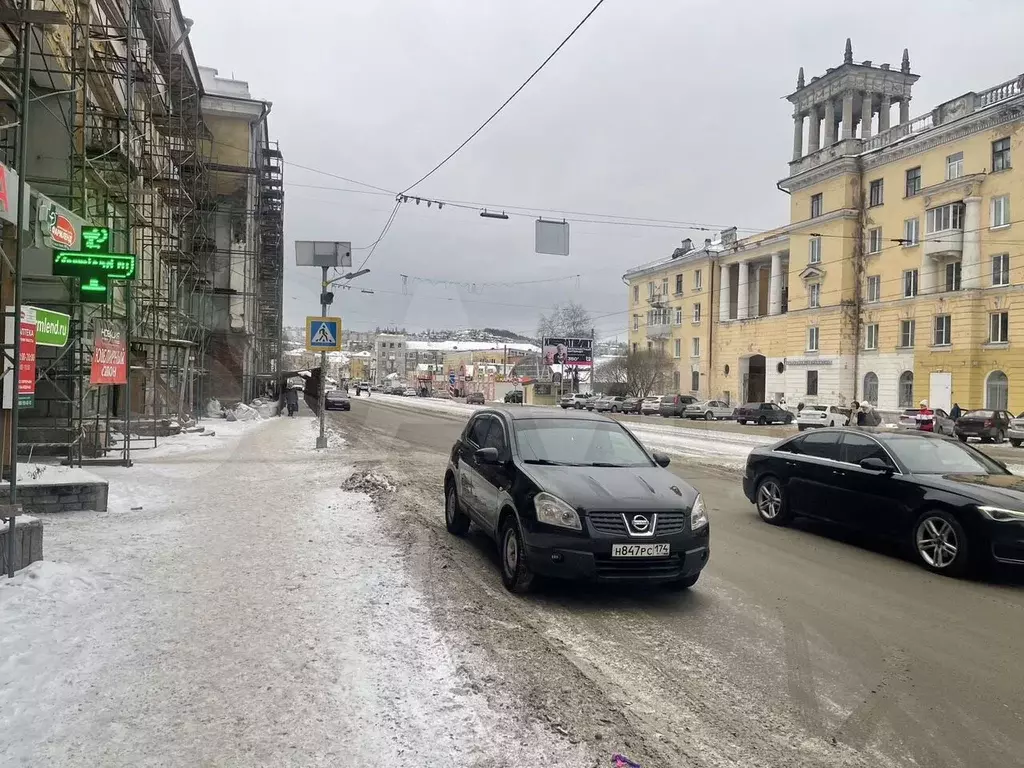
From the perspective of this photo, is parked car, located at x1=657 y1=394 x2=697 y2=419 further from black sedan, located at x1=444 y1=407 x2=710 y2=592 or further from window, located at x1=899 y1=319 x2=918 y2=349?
black sedan, located at x1=444 y1=407 x2=710 y2=592

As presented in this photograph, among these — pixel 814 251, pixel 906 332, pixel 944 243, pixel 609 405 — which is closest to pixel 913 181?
pixel 944 243

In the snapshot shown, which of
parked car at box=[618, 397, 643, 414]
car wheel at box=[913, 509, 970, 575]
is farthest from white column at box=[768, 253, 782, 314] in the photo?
car wheel at box=[913, 509, 970, 575]

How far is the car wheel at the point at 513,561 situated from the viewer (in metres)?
5.93

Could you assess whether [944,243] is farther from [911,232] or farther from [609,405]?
[609,405]

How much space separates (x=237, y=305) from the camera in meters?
39.9

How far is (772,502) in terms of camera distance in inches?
371

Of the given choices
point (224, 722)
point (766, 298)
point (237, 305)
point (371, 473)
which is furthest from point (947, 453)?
point (766, 298)

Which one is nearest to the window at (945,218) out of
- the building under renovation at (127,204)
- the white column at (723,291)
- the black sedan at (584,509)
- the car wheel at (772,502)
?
the white column at (723,291)

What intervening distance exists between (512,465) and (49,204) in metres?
5.42

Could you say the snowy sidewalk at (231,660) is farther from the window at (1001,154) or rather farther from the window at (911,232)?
the window at (911,232)

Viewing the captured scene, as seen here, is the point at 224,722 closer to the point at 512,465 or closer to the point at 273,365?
the point at 512,465

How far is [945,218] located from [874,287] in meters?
6.65

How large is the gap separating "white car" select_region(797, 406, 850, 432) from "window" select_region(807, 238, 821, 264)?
13165 mm

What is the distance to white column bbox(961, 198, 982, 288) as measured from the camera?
39.4 m
